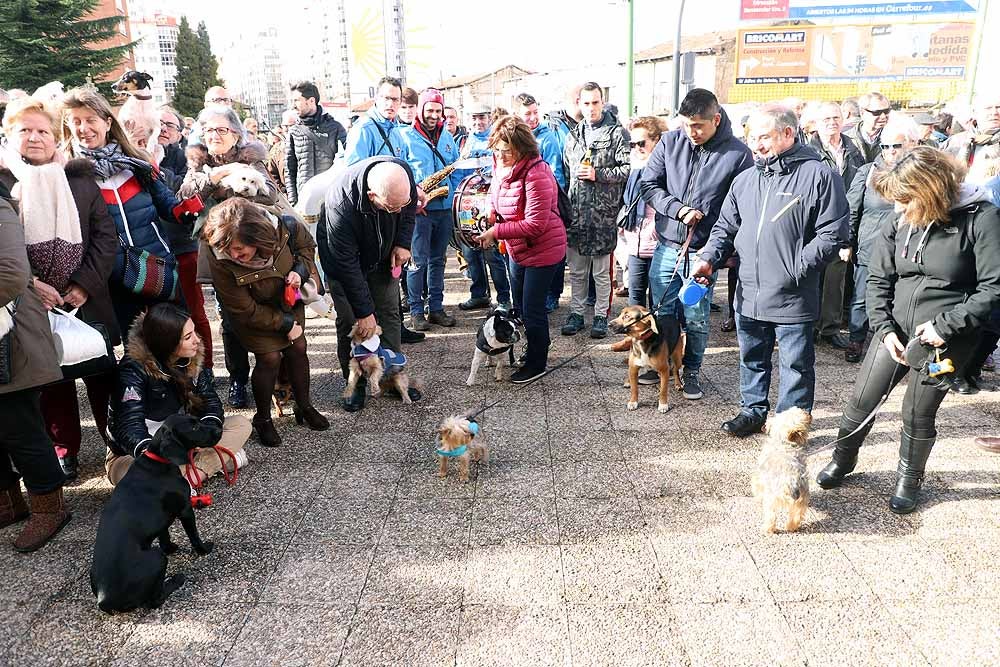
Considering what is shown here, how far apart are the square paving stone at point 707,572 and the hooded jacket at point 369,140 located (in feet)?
14.3

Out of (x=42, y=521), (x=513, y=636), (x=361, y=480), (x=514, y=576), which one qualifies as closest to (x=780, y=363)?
(x=514, y=576)

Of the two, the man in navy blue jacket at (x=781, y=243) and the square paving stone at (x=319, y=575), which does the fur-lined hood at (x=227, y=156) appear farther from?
the man in navy blue jacket at (x=781, y=243)

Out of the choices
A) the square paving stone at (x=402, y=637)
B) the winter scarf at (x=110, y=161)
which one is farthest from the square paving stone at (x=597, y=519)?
the winter scarf at (x=110, y=161)

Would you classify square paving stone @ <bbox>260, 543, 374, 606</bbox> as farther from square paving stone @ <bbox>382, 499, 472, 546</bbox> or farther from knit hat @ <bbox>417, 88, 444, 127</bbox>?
knit hat @ <bbox>417, 88, 444, 127</bbox>

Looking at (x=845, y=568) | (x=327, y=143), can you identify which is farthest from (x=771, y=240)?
(x=327, y=143)

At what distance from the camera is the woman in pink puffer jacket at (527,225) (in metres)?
4.64

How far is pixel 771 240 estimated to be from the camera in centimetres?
377

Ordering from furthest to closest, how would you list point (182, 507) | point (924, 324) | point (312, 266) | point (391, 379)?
1. point (391, 379)
2. point (312, 266)
3. point (924, 324)
4. point (182, 507)

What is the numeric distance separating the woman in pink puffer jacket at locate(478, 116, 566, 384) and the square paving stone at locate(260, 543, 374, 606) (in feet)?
7.84

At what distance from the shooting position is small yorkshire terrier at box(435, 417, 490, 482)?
369 centimetres

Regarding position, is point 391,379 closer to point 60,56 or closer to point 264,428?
point 264,428

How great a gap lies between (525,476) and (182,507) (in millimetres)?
1812

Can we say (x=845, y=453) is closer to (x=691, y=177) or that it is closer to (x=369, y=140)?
(x=691, y=177)

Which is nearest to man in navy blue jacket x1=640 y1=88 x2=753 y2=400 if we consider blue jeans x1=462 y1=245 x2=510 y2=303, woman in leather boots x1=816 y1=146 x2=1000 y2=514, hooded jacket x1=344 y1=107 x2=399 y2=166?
woman in leather boots x1=816 y1=146 x2=1000 y2=514
